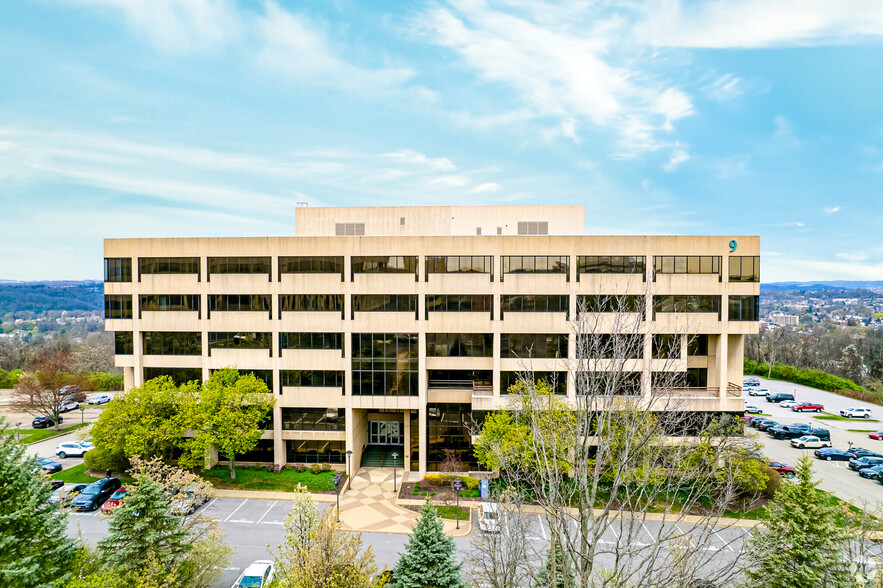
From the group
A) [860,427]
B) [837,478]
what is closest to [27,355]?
[837,478]

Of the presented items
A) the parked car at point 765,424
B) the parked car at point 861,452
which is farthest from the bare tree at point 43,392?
the parked car at point 861,452

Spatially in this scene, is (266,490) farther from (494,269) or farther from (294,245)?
(494,269)

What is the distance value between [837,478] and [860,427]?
875 inches

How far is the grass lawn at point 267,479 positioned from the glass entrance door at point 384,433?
6.01 m

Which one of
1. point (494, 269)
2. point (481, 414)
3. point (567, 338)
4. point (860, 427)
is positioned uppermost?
point (494, 269)

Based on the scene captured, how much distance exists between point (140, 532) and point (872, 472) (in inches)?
2045

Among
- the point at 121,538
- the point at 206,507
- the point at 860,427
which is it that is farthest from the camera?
the point at 860,427

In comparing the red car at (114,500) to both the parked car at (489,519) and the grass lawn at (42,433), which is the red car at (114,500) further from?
the parked car at (489,519)

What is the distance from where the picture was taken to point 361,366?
3256cm

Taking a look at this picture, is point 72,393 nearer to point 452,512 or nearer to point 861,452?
point 452,512

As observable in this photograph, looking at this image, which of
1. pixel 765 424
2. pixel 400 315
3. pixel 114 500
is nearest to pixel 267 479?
pixel 114 500

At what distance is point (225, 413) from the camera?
1150 inches

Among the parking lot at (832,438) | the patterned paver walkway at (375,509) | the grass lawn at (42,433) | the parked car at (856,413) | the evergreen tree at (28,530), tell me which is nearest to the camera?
the evergreen tree at (28,530)

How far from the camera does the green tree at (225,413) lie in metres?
28.8
